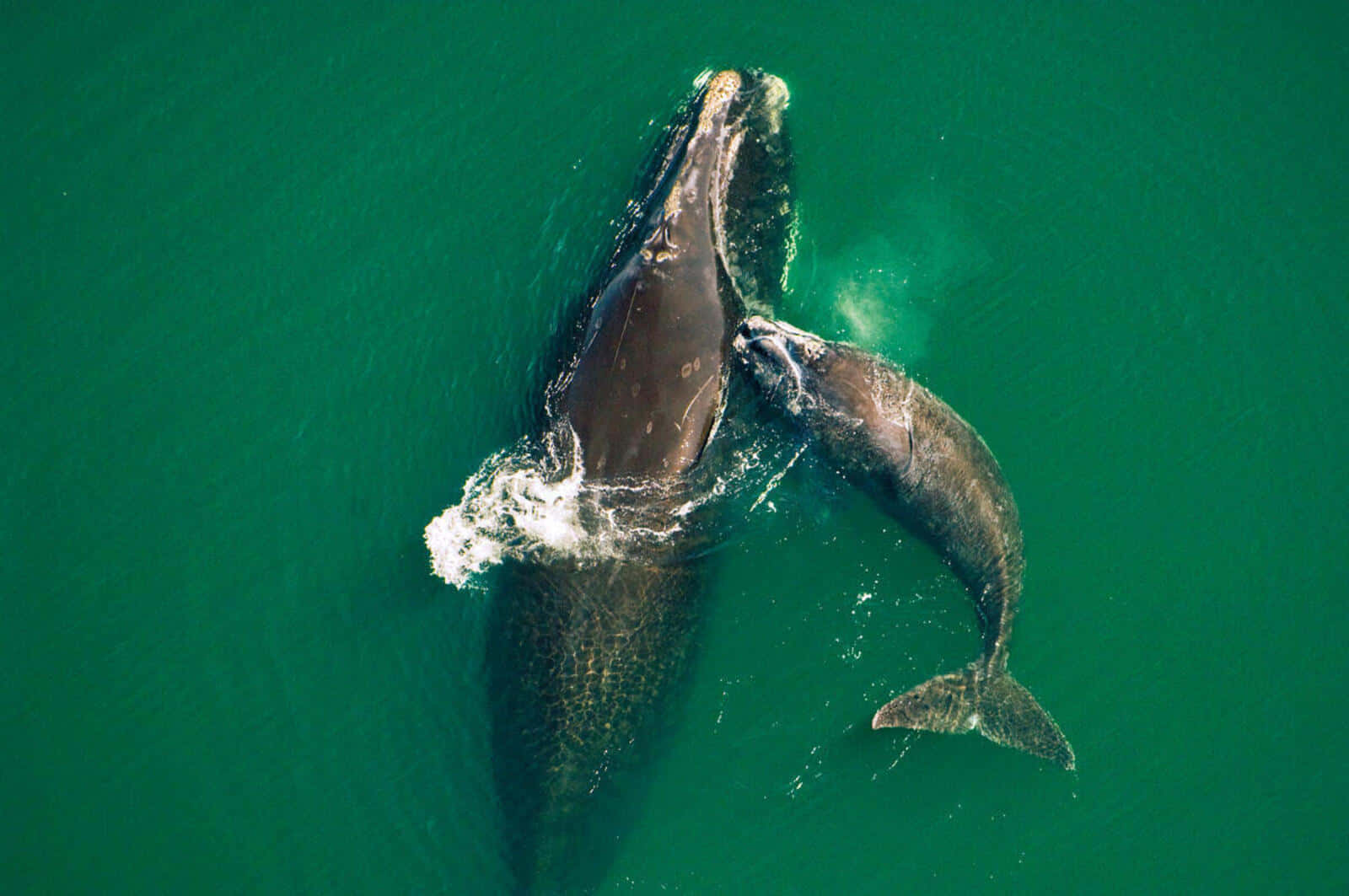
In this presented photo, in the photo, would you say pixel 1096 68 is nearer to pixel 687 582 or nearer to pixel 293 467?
pixel 687 582

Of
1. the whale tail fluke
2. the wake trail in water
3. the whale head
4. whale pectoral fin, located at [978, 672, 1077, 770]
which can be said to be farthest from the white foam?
whale pectoral fin, located at [978, 672, 1077, 770]

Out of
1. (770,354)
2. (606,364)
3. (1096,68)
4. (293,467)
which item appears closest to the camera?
(606,364)

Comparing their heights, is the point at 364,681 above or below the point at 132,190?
below

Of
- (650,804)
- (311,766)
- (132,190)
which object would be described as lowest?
(650,804)

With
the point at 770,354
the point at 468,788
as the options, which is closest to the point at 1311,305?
the point at 770,354

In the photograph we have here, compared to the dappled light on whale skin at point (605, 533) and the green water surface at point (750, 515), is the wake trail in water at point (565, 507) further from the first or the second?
the green water surface at point (750, 515)

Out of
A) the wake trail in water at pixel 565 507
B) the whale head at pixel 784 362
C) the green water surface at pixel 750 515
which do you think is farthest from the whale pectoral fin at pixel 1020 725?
the whale head at pixel 784 362

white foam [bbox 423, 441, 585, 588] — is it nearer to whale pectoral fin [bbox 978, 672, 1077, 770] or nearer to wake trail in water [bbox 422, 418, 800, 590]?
wake trail in water [bbox 422, 418, 800, 590]

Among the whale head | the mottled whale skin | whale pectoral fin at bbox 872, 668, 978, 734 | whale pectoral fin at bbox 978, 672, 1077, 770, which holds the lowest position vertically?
whale pectoral fin at bbox 978, 672, 1077, 770
